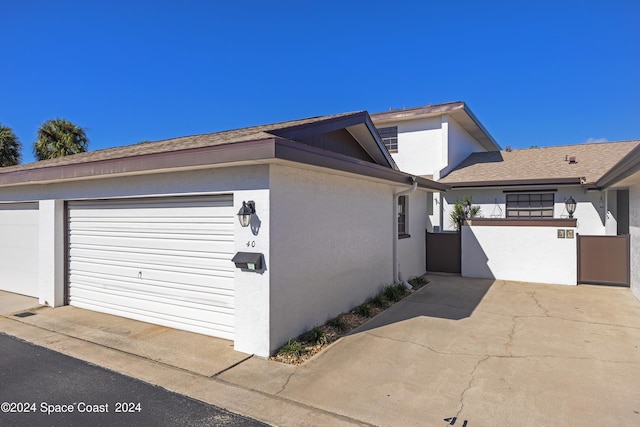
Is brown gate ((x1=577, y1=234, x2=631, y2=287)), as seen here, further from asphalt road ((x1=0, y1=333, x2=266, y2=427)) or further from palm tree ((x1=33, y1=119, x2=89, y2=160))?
palm tree ((x1=33, y1=119, x2=89, y2=160))

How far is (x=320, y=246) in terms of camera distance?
623 cm

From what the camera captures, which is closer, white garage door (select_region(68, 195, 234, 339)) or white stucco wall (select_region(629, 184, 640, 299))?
white garage door (select_region(68, 195, 234, 339))

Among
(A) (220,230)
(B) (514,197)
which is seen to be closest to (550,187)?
(B) (514,197)

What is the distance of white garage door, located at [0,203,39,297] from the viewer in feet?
28.3

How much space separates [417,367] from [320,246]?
8.05 feet

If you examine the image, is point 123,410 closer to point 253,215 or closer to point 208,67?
point 253,215

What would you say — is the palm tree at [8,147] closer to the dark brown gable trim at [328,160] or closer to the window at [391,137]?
the window at [391,137]

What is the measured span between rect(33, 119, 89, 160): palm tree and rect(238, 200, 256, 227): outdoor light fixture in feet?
52.5

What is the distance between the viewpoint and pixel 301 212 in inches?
224

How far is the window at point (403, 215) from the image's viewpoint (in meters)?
10.4

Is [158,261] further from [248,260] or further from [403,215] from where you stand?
[403,215]

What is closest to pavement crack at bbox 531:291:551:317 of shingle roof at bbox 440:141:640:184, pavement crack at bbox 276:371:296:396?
shingle roof at bbox 440:141:640:184

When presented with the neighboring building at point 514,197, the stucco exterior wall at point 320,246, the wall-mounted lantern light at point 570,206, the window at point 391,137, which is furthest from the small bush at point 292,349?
the window at point 391,137

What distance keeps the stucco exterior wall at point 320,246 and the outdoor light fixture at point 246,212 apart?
0.30 m
